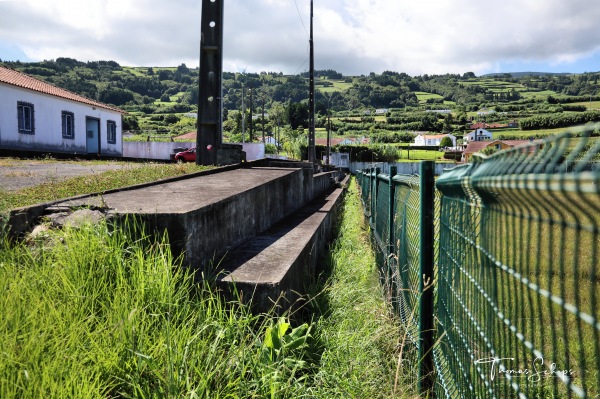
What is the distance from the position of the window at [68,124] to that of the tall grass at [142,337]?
28410mm

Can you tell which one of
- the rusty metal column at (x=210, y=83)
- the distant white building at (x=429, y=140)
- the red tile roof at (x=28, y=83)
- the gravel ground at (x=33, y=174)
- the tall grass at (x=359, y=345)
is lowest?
the tall grass at (x=359, y=345)

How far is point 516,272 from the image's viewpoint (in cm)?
130

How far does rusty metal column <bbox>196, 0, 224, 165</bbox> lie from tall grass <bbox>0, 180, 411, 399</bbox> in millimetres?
7536

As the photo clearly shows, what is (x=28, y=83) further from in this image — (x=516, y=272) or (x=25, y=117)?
(x=516, y=272)

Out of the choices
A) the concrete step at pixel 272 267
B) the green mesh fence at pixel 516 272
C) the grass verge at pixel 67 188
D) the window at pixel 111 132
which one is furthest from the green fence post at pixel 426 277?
the window at pixel 111 132

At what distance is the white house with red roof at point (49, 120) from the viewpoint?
24.5 m

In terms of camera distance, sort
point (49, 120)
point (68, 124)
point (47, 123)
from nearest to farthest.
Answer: point (47, 123) < point (49, 120) < point (68, 124)

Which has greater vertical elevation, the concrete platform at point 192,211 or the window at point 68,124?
the window at point 68,124

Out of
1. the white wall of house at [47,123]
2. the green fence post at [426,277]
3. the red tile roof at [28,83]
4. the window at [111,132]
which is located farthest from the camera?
the window at [111,132]

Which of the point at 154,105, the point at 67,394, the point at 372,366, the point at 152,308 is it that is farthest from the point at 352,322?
the point at 154,105

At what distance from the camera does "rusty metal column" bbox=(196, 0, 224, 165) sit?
10.8m

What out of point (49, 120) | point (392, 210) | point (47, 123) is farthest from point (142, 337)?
point (49, 120)

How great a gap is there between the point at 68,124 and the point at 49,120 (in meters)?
1.93

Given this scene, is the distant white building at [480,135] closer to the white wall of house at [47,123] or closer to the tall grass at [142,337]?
the white wall of house at [47,123]
